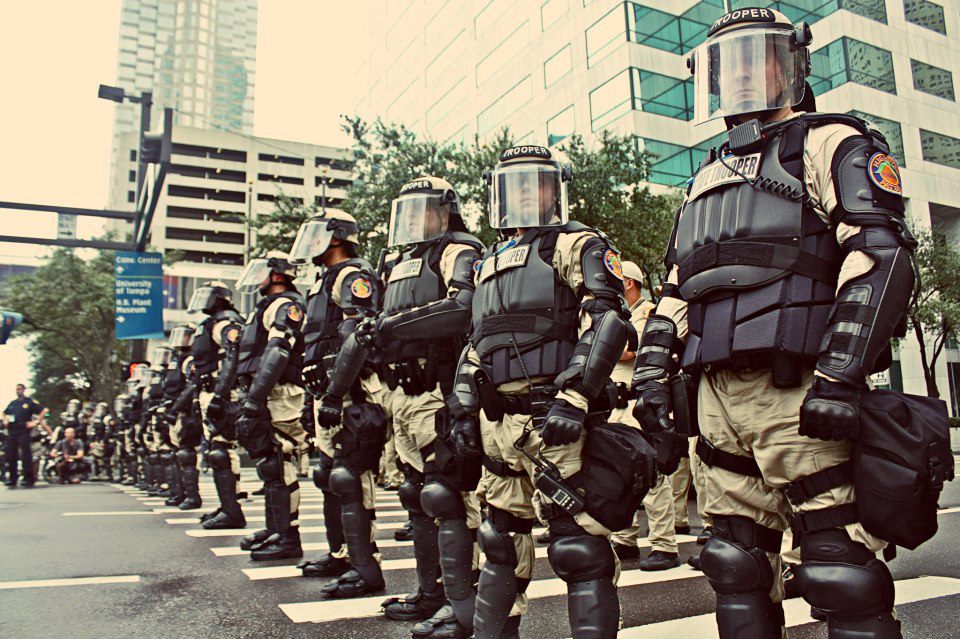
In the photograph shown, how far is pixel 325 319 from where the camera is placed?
559 cm

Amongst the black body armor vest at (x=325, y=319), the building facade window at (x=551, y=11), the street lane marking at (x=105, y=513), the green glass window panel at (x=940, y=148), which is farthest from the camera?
the building facade window at (x=551, y=11)

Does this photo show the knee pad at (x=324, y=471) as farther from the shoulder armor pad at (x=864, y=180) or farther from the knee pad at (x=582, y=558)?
the shoulder armor pad at (x=864, y=180)

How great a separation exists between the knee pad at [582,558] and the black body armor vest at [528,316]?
71 centimetres

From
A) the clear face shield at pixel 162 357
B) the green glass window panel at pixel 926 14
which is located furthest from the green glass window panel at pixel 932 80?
the clear face shield at pixel 162 357

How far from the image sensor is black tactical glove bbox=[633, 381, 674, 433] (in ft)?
8.60

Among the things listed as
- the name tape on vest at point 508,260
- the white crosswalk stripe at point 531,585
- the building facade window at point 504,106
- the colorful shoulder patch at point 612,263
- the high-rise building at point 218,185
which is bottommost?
the white crosswalk stripe at point 531,585

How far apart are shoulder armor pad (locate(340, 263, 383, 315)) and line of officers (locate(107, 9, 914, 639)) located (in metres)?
0.48

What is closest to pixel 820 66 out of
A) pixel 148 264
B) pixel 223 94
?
pixel 148 264

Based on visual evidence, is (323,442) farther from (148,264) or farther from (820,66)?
(820,66)

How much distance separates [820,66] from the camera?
2811cm

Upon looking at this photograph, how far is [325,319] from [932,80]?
3351cm

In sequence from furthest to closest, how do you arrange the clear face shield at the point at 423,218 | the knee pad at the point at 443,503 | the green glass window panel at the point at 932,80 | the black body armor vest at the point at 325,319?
1. the green glass window panel at the point at 932,80
2. the black body armor vest at the point at 325,319
3. the clear face shield at the point at 423,218
4. the knee pad at the point at 443,503

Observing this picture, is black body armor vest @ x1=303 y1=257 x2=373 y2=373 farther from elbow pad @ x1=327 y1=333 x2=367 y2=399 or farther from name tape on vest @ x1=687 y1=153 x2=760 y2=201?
name tape on vest @ x1=687 y1=153 x2=760 y2=201

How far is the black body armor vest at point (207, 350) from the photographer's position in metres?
8.91
